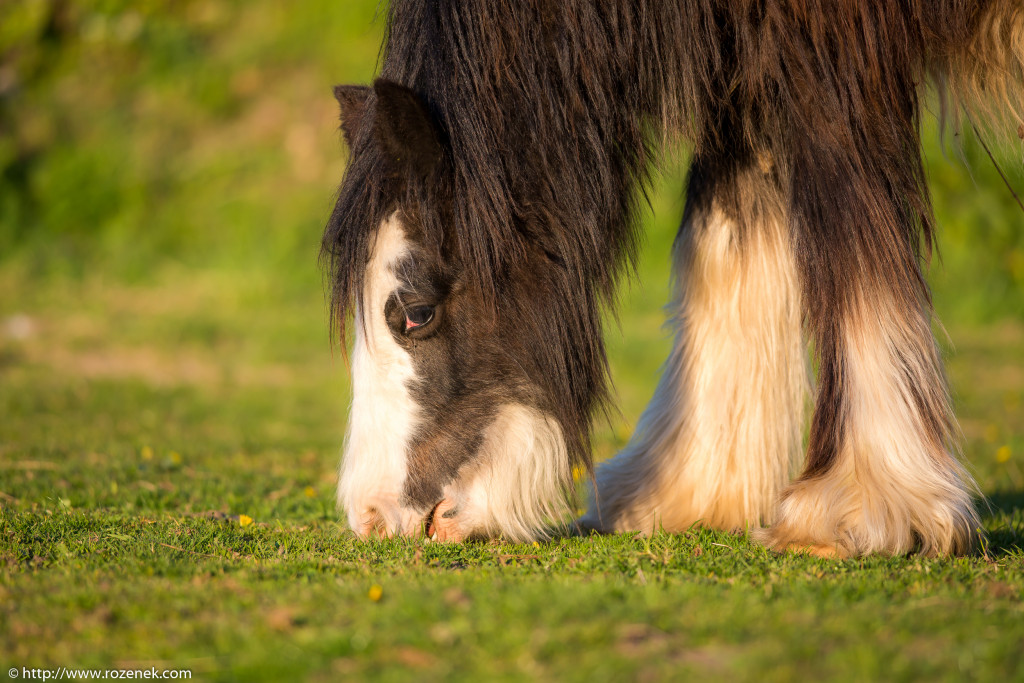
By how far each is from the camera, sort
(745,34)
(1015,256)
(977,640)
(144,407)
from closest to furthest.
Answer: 1. (977,640)
2. (745,34)
3. (144,407)
4. (1015,256)

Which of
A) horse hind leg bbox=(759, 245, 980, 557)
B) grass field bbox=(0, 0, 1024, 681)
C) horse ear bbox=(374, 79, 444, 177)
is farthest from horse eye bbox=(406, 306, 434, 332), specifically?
horse hind leg bbox=(759, 245, 980, 557)

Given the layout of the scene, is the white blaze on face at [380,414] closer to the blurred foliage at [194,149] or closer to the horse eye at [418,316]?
the horse eye at [418,316]

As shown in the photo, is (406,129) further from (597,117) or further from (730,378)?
(730,378)

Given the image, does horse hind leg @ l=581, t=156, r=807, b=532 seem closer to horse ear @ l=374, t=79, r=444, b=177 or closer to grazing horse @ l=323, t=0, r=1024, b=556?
grazing horse @ l=323, t=0, r=1024, b=556

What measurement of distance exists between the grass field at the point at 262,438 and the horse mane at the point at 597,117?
0.41 metres

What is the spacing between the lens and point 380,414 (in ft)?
9.45

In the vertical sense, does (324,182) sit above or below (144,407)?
above

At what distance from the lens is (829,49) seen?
115 inches

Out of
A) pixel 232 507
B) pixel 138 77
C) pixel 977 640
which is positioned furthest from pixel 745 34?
pixel 138 77

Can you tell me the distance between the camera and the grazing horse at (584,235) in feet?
9.35

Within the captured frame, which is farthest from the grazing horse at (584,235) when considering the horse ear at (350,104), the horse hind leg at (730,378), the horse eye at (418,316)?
the horse hind leg at (730,378)

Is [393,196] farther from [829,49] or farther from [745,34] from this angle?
[829,49]

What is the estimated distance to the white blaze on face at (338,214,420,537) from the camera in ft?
9.39

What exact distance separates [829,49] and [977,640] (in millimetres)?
1773
